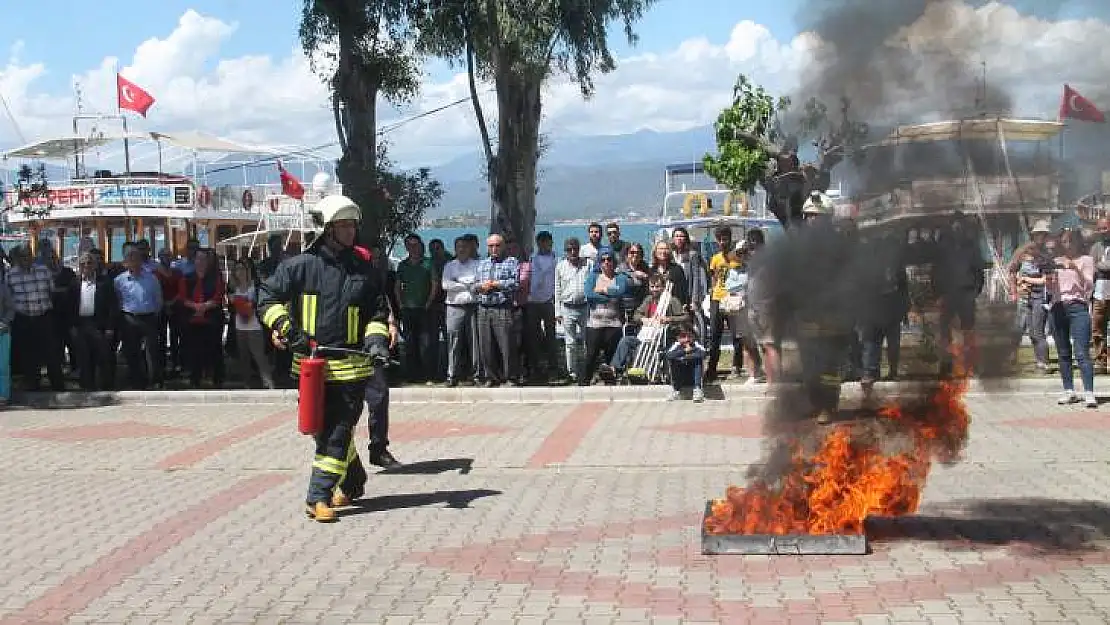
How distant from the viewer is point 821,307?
6.99 m

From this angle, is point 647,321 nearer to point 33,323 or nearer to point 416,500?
point 416,500

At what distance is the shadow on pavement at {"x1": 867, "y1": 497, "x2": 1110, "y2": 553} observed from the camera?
7.07 metres

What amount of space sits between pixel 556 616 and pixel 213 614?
1719 millimetres

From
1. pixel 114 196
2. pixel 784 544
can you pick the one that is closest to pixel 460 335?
pixel 784 544

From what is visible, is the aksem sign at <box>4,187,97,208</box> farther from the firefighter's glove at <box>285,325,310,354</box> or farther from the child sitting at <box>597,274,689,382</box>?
the firefighter's glove at <box>285,325,310,354</box>

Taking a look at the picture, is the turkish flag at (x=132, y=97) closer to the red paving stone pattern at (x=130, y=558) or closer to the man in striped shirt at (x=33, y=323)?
the man in striped shirt at (x=33, y=323)

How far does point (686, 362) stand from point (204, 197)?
2150 cm

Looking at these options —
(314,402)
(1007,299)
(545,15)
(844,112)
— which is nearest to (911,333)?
(1007,299)

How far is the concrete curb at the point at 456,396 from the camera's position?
13758 millimetres

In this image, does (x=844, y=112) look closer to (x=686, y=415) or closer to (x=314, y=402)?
(x=314, y=402)

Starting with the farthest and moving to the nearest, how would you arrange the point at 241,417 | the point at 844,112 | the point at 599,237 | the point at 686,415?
1. the point at 599,237
2. the point at 241,417
3. the point at 686,415
4. the point at 844,112

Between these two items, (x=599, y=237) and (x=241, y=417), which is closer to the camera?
(x=241, y=417)

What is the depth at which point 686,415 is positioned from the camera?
12547 mm

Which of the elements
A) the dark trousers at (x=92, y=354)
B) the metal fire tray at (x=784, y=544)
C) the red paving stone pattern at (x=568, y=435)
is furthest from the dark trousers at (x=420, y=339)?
the metal fire tray at (x=784, y=544)
